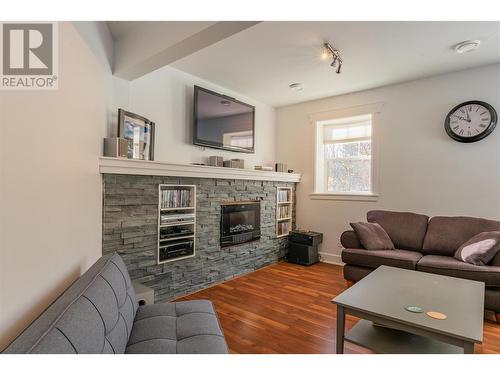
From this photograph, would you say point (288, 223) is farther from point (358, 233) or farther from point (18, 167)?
point (18, 167)

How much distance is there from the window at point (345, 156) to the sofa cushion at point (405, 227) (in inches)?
22.1

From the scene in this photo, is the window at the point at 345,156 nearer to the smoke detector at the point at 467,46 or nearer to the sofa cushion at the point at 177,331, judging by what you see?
the smoke detector at the point at 467,46

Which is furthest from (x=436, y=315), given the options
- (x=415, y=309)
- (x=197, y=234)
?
(x=197, y=234)

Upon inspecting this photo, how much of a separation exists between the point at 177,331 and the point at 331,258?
10.6 feet

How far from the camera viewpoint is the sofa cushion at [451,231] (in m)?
2.95

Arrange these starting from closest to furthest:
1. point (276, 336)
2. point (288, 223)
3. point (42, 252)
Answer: point (42, 252) → point (276, 336) → point (288, 223)

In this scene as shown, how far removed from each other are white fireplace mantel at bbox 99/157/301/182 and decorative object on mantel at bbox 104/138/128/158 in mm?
74

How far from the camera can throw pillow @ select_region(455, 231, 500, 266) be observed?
2.60 meters

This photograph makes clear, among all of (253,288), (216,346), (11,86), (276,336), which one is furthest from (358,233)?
(11,86)

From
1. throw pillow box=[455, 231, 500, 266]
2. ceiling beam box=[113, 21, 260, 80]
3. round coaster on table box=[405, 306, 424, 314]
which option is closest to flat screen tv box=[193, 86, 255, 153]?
ceiling beam box=[113, 21, 260, 80]

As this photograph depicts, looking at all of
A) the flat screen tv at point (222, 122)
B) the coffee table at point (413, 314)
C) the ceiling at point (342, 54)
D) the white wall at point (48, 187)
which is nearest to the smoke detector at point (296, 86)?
the ceiling at point (342, 54)

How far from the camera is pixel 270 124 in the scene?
15.8 ft

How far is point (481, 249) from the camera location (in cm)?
263
